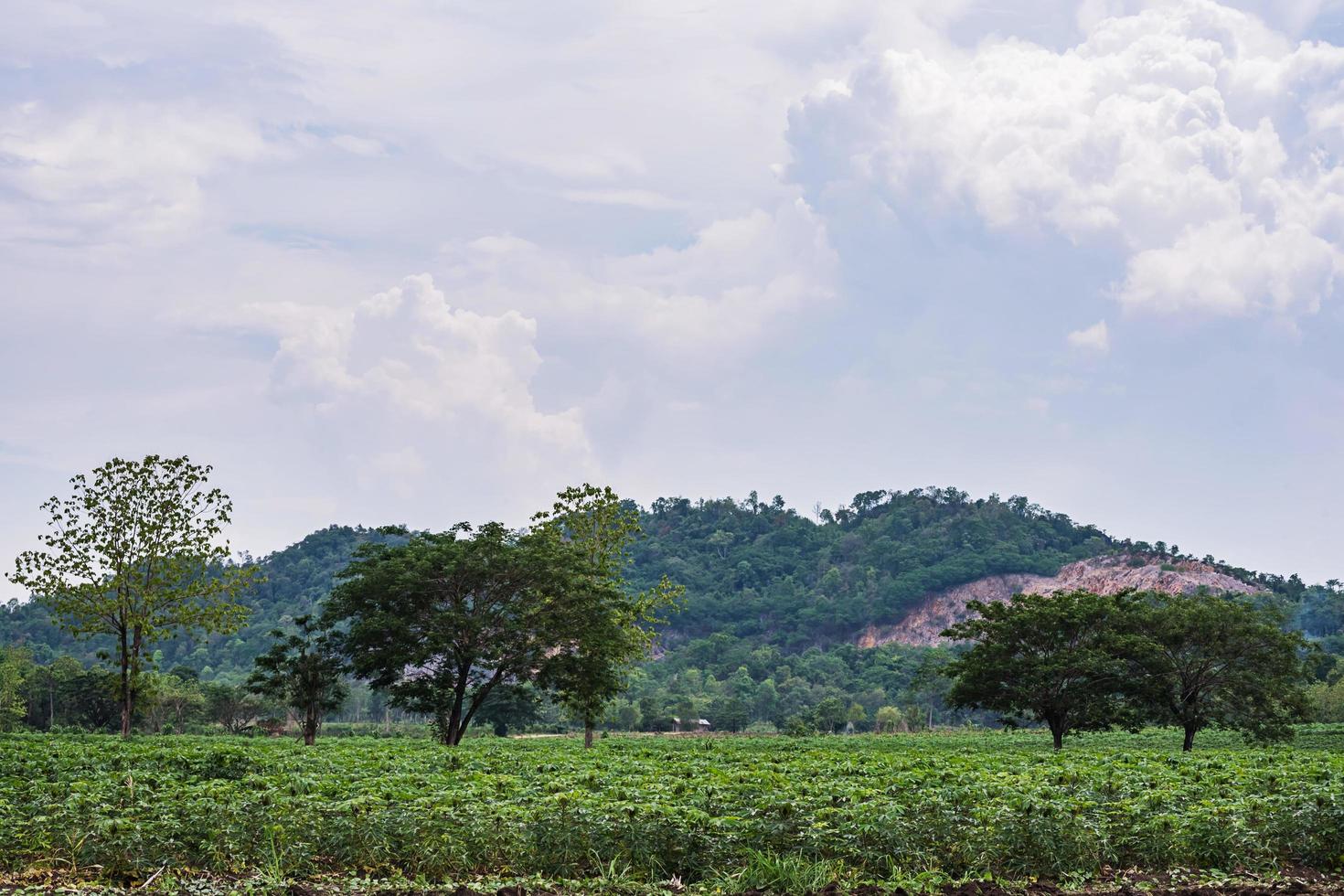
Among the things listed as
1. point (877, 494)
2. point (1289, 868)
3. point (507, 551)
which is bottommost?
point (1289, 868)

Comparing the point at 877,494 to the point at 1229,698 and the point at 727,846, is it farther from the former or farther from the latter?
the point at 727,846

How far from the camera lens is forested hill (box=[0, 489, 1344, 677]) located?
11831 centimetres

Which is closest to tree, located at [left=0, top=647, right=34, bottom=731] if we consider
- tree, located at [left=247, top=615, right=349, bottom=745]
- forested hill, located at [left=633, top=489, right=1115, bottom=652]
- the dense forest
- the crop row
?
tree, located at [left=247, top=615, right=349, bottom=745]

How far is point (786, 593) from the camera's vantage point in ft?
447

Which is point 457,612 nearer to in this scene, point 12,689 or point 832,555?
point 12,689

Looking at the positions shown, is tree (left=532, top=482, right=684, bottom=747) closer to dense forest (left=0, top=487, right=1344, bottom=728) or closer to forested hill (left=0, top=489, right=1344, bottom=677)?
dense forest (left=0, top=487, right=1344, bottom=728)

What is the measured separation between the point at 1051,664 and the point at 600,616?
13825 mm

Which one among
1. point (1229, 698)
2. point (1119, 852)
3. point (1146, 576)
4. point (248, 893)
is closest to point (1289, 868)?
point (1119, 852)

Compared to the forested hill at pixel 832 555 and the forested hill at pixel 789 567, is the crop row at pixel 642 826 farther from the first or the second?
the forested hill at pixel 832 555

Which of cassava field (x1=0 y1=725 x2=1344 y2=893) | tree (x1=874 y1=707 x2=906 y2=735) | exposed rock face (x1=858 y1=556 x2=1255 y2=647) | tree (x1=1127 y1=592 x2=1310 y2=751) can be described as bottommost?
tree (x1=874 y1=707 x2=906 y2=735)

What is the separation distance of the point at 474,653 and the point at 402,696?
3.35 meters

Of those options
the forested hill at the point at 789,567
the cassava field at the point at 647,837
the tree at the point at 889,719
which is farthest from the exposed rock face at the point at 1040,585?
the cassava field at the point at 647,837

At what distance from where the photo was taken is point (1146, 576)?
350ft

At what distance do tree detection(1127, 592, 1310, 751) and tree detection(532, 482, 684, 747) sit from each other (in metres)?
15.5
